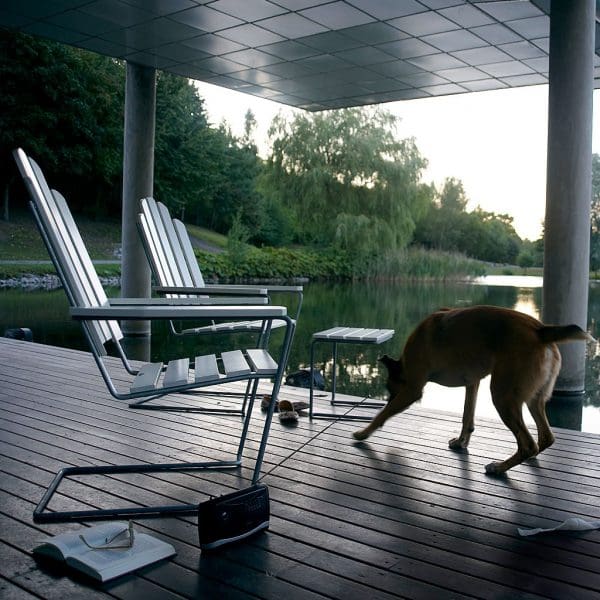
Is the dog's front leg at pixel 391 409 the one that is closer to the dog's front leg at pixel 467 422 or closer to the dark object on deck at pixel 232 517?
the dog's front leg at pixel 467 422

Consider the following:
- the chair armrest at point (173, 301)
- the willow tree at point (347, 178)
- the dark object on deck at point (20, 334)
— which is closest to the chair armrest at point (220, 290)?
the chair armrest at point (173, 301)

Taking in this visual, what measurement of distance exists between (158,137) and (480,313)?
27120 mm

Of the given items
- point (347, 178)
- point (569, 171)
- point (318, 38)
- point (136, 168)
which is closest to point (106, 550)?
point (569, 171)

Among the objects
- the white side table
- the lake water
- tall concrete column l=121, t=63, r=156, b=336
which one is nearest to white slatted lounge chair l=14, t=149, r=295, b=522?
the white side table

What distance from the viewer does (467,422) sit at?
296cm

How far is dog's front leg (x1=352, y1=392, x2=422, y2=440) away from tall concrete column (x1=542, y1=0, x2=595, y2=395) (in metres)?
2.81

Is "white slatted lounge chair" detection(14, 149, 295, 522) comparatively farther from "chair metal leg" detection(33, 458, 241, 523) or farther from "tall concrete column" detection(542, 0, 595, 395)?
"tall concrete column" detection(542, 0, 595, 395)

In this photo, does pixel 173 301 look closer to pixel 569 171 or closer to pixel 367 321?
pixel 569 171

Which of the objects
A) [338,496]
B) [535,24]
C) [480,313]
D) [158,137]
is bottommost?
[338,496]

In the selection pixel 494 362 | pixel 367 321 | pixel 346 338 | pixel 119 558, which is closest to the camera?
pixel 119 558

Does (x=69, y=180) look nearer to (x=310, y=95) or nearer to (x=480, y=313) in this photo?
(x=310, y=95)

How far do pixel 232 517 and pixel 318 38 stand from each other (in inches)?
233

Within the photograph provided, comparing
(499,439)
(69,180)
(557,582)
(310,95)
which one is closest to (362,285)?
(310,95)

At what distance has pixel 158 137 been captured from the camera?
92.1 feet
